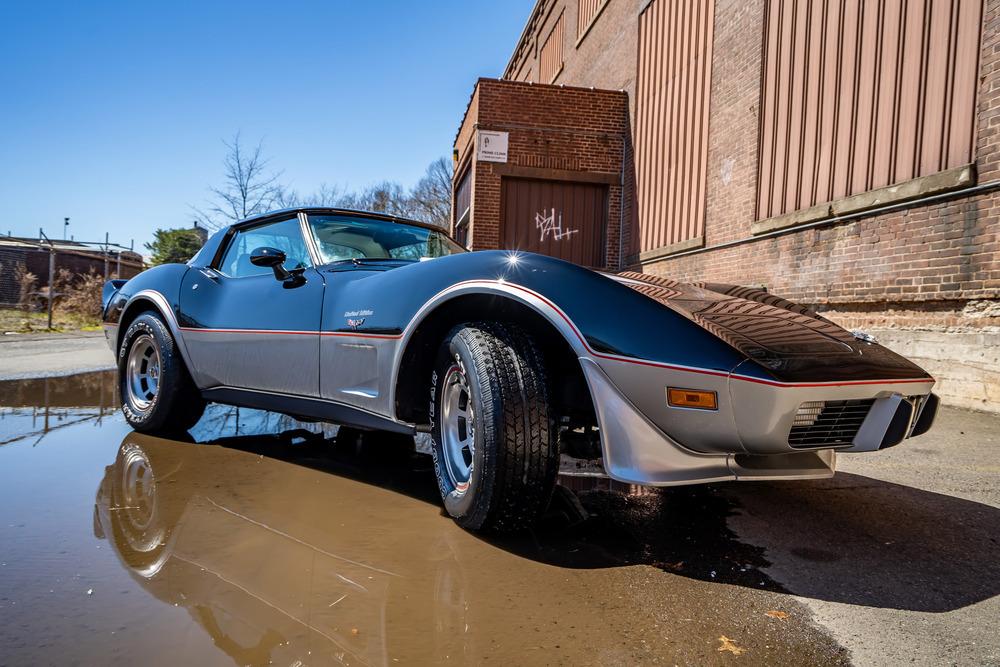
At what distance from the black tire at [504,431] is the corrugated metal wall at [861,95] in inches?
191

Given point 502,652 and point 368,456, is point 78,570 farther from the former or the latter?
point 368,456

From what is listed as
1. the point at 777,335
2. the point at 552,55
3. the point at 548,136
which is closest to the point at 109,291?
the point at 777,335

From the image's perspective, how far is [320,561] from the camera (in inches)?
80.9

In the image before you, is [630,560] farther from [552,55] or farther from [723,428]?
[552,55]

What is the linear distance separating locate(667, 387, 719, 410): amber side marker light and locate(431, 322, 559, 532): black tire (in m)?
0.41

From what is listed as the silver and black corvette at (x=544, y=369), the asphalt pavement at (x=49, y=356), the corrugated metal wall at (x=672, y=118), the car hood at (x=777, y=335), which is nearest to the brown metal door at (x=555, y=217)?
the corrugated metal wall at (x=672, y=118)

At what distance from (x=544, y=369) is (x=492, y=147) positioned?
32.5 ft

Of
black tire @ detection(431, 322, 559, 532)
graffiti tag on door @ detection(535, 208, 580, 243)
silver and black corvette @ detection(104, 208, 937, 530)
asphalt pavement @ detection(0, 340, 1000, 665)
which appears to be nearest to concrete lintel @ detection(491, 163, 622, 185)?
graffiti tag on door @ detection(535, 208, 580, 243)

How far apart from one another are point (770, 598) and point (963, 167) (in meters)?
4.74

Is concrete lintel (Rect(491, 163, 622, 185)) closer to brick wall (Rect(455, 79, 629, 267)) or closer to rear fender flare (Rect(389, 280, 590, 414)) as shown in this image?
brick wall (Rect(455, 79, 629, 267))

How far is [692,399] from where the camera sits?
1.96m

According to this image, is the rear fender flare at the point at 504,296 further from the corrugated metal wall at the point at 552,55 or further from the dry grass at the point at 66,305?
the corrugated metal wall at the point at 552,55

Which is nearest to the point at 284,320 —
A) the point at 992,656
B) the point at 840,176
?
the point at 992,656

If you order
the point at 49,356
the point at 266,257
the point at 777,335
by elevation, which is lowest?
the point at 49,356
